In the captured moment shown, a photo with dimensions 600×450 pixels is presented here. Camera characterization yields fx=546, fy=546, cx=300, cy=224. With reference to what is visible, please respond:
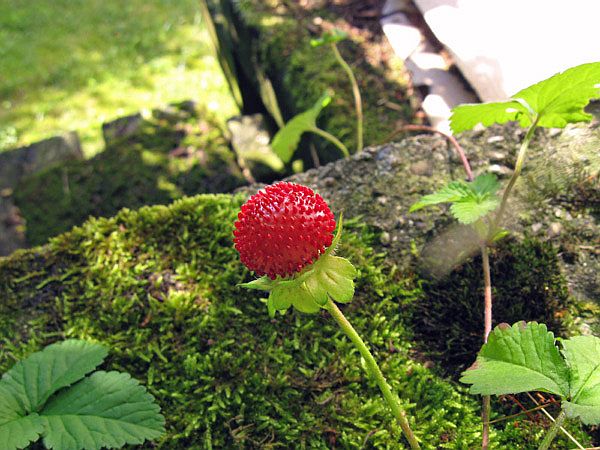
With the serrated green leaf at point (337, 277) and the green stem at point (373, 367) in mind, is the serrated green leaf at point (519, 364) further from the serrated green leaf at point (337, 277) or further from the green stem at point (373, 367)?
the serrated green leaf at point (337, 277)

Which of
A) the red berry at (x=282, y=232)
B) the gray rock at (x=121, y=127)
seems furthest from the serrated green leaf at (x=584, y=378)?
the gray rock at (x=121, y=127)

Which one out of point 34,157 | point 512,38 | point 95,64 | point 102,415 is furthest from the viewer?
point 95,64

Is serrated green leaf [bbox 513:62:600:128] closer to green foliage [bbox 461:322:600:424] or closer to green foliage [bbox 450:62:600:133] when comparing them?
green foliage [bbox 450:62:600:133]

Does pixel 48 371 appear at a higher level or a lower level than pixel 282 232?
lower

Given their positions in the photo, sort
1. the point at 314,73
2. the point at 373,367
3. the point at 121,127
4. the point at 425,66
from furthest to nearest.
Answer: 1. the point at 121,127
2. the point at 314,73
3. the point at 425,66
4. the point at 373,367

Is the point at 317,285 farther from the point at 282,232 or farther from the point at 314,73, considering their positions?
the point at 314,73

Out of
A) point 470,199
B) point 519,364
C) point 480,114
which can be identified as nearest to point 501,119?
point 480,114
